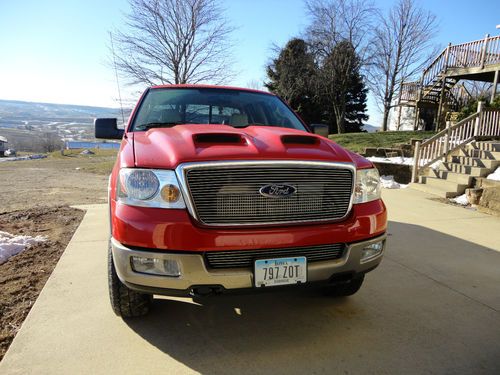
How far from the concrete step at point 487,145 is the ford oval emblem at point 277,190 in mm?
8376

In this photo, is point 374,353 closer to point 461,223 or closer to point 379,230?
point 379,230

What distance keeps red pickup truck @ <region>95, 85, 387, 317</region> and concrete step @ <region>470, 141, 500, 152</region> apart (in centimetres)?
785

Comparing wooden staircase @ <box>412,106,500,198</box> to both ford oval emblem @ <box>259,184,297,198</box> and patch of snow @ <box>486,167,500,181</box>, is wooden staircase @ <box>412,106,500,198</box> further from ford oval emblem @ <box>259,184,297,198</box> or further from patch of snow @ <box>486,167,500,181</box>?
ford oval emblem @ <box>259,184,297,198</box>

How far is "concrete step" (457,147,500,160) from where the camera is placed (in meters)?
8.07

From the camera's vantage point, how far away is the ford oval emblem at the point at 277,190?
2.09 metres

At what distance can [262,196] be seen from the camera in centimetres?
209

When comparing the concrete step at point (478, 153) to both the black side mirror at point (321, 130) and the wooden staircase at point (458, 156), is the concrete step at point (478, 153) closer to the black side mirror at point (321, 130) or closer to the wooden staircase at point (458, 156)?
the wooden staircase at point (458, 156)

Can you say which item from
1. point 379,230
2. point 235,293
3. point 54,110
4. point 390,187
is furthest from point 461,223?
point 54,110

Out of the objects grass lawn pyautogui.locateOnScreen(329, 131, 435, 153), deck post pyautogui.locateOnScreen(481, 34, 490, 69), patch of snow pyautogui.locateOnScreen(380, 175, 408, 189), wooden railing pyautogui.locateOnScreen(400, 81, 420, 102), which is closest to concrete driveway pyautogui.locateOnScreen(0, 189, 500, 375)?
patch of snow pyautogui.locateOnScreen(380, 175, 408, 189)

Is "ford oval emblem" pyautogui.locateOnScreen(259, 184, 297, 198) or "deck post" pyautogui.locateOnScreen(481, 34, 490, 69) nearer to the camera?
"ford oval emblem" pyautogui.locateOnScreen(259, 184, 297, 198)

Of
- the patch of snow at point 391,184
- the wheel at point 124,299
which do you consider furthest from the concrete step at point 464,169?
the wheel at point 124,299

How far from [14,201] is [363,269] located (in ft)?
23.4

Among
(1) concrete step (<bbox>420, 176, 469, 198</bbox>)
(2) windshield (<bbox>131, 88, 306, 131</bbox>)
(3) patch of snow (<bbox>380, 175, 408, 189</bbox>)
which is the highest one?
(2) windshield (<bbox>131, 88, 306, 131</bbox>)

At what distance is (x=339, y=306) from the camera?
9.44 ft
